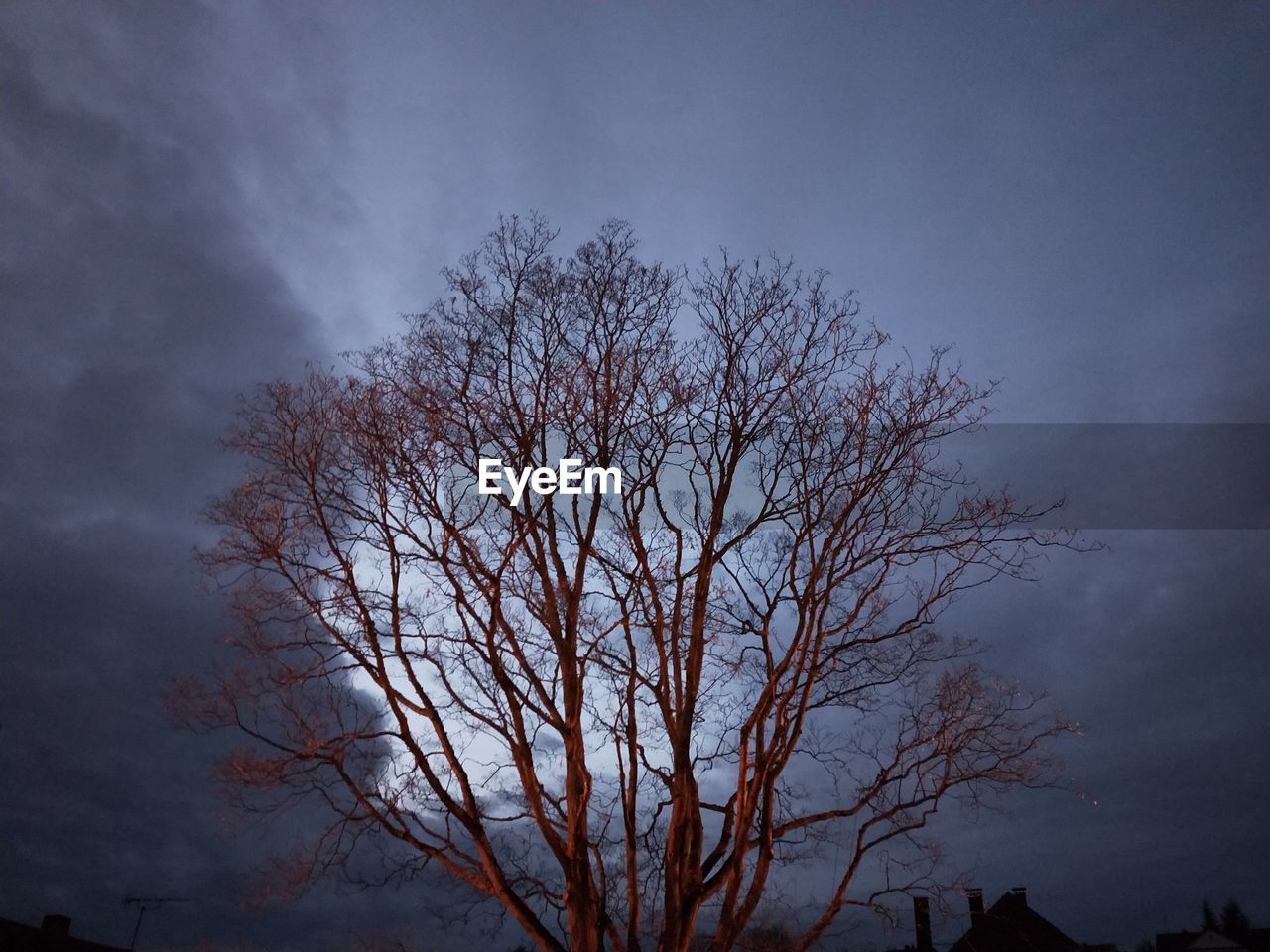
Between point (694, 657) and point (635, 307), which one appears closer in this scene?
point (694, 657)

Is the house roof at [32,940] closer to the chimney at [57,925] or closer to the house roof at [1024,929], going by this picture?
the chimney at [57,925]

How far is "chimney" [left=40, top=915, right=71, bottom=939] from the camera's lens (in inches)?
1150

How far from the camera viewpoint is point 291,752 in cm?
955

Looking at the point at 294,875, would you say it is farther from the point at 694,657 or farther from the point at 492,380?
the point at 492,380

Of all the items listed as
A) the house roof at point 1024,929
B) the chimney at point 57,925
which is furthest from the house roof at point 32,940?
the house roof at point 1024,929

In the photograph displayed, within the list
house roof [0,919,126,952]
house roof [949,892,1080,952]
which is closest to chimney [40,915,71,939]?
house roof [0,919,126,952]

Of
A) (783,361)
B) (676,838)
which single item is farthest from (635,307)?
(676,838)

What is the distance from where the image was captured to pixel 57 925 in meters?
29.5

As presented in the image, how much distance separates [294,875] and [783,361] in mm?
7130

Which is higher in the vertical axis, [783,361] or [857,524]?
[783,361]

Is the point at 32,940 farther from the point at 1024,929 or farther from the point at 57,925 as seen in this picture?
the point at 1024,929

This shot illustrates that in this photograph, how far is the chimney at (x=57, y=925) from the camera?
29.2 metres

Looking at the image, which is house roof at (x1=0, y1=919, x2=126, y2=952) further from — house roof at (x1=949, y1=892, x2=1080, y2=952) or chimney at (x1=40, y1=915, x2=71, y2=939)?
house roof at (x1=949, y1=892, x2=1080, y2=952)

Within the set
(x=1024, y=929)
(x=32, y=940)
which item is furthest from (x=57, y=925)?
(x=1024, y=929)
